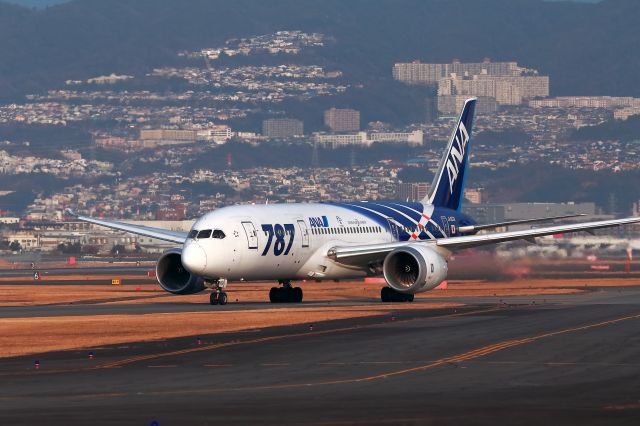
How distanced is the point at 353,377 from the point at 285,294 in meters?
34.1

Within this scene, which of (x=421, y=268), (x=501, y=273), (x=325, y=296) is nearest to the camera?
(x=421, y=268)

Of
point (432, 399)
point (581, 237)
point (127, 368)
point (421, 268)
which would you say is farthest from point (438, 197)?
point (581, 237)

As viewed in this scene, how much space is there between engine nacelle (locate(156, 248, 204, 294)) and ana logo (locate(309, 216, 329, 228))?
5.11 m

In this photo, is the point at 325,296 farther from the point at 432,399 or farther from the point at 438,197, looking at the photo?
the point at 432,399

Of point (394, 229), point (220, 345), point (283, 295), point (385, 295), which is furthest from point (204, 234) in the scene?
point (220, 345)

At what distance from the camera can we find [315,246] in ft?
226

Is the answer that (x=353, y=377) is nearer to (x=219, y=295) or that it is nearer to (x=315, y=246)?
(x=219, y=295)

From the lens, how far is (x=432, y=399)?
31359 millimetres

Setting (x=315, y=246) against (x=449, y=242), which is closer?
(x=315, y=246)

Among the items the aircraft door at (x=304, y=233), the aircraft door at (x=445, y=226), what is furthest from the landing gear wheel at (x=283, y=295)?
the aircraft door at (x=445, y=226)

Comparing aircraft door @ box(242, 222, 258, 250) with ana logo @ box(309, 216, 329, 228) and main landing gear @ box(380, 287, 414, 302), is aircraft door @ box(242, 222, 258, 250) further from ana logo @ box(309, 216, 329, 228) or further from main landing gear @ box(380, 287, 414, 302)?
main landing gear @ box(380, 287, 414, 302)

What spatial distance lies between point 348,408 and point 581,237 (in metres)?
111

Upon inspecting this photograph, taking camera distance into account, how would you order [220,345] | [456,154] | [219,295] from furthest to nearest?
1. [456,154]
2. [219,295]
3. [220,345]

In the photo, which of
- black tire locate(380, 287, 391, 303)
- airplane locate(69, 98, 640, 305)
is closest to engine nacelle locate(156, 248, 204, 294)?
airplane locate(69, 98, 640, 305)
